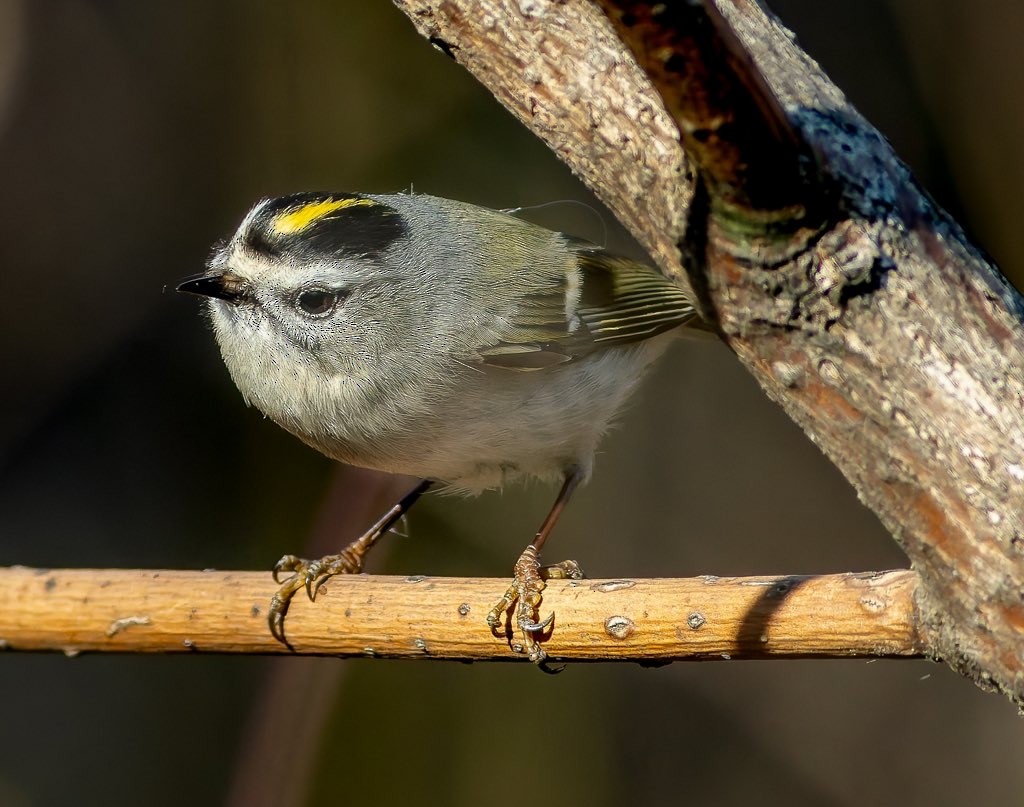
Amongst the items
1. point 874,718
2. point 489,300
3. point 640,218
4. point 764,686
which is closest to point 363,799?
point 764,686

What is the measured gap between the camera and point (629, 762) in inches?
180

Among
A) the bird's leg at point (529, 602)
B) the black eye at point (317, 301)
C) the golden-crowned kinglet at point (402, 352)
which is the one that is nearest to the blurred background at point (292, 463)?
the golden-crowned kinglet at point (402, 352)

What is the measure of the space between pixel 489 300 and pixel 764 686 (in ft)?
7.72

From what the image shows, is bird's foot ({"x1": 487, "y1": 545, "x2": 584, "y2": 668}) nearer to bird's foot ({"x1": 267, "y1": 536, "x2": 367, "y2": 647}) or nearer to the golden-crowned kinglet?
the golden-crowned kinglet

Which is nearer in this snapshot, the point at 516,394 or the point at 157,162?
the point at 516,394

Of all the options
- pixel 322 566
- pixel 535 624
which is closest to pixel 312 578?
pixel 322 566

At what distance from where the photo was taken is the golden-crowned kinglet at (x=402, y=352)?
7.91 ft

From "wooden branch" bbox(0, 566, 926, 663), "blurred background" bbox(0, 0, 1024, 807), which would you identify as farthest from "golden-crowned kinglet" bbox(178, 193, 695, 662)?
"blurred background" bbox(0, 0, 1024, 807)

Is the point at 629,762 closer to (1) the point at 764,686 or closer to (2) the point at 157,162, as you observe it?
(1) the point at 764,686

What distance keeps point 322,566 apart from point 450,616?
71 centimetres

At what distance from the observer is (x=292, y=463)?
4.71 m

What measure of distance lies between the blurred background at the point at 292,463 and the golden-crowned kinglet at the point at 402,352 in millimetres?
1851

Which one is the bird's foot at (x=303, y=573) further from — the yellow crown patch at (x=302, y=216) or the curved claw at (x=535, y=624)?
the yellow crown patch at (x=302, y=216)

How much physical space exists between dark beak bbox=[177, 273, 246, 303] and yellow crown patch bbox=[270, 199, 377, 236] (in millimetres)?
146
